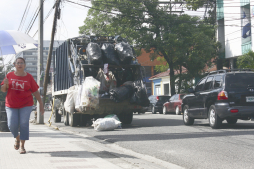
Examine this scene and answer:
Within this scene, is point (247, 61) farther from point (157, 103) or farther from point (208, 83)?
point (208, 83)

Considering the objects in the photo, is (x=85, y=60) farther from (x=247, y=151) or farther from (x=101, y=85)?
(x=247, y=151)

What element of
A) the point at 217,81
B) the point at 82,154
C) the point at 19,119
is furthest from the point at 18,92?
the point at 217,81

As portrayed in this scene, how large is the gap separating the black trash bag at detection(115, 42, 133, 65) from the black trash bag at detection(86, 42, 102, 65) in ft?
2.61

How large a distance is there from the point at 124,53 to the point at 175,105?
11.9 metres

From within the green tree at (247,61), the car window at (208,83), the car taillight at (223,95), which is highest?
the green tree at (247,61)

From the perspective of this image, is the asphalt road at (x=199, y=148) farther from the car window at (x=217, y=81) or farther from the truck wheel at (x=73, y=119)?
the truck wheel at (x=73, y=119)

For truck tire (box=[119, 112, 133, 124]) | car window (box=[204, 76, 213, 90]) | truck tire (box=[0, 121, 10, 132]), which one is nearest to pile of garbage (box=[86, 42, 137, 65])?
truck tire (box=[119, 112, 133, 124])

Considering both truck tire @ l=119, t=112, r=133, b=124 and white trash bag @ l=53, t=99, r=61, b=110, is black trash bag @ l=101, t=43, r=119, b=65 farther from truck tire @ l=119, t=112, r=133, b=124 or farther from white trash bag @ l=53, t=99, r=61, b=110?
white trash bag @ l=53, t=99, r=61, b=110

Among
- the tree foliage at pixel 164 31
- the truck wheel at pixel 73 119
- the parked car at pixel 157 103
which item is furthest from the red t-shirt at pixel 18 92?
the tree foliage at pixel 164 31

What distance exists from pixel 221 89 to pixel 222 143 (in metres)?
3.23

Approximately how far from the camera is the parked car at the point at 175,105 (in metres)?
24.1

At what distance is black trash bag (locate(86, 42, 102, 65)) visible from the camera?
1314 centimetres

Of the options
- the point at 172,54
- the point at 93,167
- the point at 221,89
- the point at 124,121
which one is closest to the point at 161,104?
the point at 172,54

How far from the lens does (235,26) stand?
2858cm
